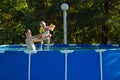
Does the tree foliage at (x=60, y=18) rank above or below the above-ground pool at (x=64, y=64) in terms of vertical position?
above

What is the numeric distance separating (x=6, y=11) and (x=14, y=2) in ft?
2.26

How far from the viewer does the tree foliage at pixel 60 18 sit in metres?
19.7

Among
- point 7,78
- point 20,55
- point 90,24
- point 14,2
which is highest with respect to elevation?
point 14,2

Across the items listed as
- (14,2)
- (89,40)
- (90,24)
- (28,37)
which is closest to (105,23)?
(90,24)

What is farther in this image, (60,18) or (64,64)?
(60,18)

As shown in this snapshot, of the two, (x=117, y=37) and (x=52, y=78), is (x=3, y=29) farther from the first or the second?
(x=52, y=78)

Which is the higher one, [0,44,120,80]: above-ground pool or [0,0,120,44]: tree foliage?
[0,0,120,44]: tree foliage

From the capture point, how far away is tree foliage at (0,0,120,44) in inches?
775

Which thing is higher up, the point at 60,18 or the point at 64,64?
the point at 60,18

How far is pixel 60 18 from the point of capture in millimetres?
21172

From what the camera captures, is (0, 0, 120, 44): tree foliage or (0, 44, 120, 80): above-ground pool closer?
(0, 44, 120, 80): above-ground pool

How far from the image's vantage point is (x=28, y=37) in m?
10.7

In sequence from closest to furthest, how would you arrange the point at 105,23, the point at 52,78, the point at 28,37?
the point at 52,78 → the point at 28,37 → the point at 105,23

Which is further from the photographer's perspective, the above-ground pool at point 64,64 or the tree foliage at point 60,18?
the tree foliage at point 60,18
